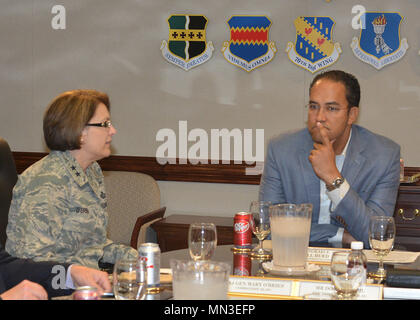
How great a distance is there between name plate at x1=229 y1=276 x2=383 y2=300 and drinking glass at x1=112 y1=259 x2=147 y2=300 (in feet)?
0.89

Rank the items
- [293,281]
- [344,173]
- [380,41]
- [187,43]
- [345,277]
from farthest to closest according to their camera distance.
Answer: [187,43] → [380,41] → [344,173] → [293,281] → [345,277]

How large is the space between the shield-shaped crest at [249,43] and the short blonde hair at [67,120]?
Answer: 2.06 m

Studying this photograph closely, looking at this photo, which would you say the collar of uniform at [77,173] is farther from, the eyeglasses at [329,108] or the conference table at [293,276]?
the eyeglasses at [329,108]

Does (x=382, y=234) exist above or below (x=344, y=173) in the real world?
below

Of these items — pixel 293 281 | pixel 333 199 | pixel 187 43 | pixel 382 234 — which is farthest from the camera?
pixel 187 43

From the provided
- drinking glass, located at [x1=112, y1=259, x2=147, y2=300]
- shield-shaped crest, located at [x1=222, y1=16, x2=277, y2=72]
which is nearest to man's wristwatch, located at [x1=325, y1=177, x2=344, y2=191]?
drinking glass, located at [x1=112, y1=259, x2=147, y2=300]

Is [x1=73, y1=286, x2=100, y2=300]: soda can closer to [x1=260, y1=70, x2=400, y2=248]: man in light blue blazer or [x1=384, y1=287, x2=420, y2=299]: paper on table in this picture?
[x1=384, y1=287, x2=420, y2=299]: paper on table

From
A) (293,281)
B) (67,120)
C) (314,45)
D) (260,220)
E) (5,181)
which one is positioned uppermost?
(314,45)

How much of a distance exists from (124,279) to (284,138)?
5.41ft

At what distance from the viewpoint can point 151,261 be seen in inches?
72.6

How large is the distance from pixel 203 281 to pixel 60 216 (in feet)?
3.24

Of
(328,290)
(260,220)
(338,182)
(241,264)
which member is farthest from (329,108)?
(328,290)

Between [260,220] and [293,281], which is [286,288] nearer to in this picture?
[293,281]

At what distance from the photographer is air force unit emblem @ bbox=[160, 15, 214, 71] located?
450cm
